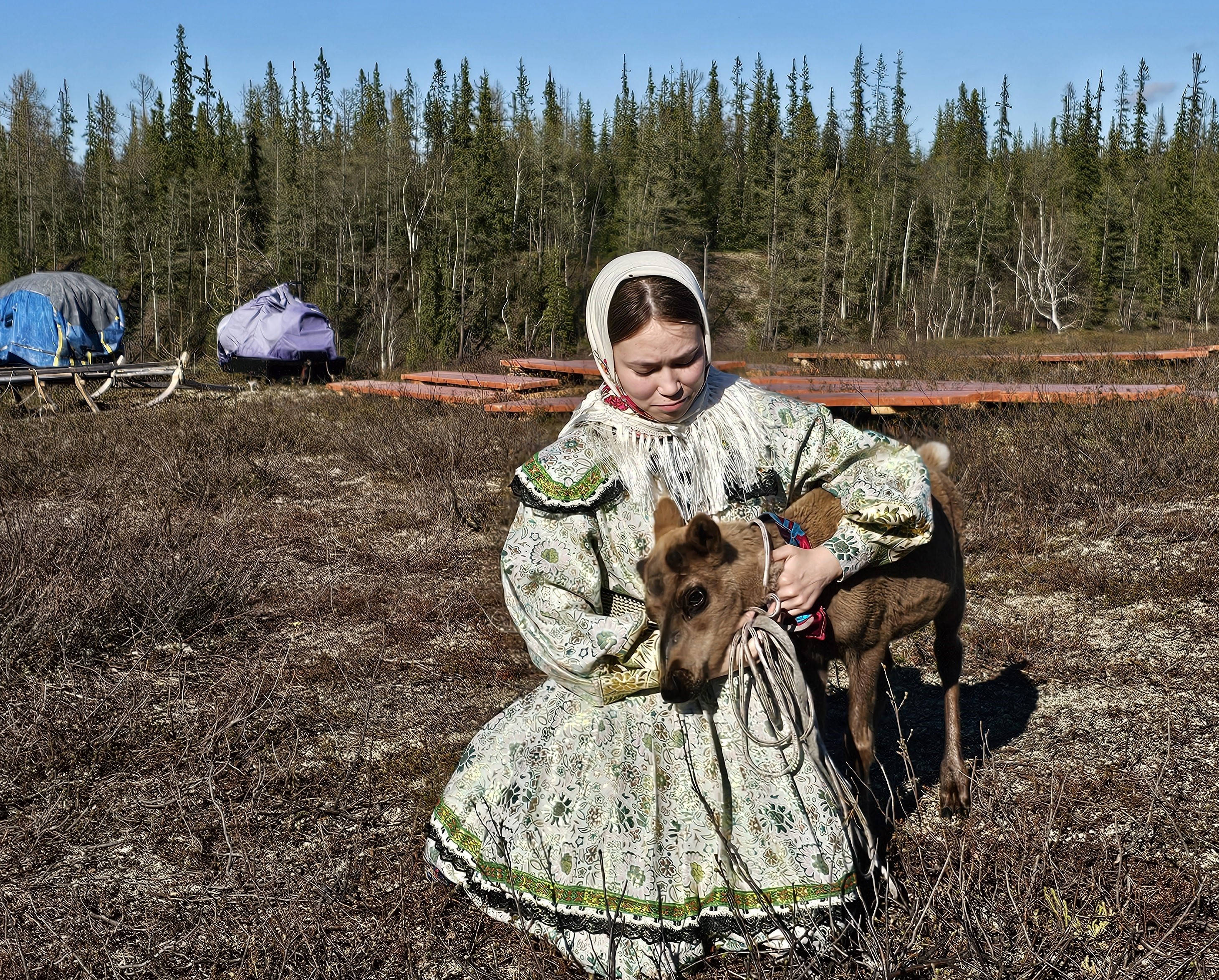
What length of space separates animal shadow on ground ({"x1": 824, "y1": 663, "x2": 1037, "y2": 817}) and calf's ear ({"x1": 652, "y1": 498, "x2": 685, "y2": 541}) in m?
1.20

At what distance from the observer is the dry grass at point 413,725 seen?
101 inches

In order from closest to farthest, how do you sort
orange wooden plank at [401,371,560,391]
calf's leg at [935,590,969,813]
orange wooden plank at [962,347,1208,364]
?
calf's leg at [935,590,969,813], orange wooden plank at [962,347,1208,364], orange wooden plank at [401,371,560,391]

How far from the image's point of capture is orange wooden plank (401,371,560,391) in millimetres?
17016

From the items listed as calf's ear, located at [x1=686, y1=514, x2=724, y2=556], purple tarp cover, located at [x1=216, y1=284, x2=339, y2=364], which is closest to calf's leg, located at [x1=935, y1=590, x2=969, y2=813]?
calf's ear, located at [x1=686, y1=514, x2=724, y2=556]

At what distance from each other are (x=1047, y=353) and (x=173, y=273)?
129 feet

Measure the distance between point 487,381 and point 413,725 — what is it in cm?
1367

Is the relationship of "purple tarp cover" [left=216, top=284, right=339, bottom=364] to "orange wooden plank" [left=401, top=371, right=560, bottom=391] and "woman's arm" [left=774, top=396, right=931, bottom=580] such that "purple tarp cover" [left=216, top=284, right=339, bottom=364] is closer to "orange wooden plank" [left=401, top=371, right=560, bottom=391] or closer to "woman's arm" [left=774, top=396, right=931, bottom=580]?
"orange wooden plank" [left=401, top=371, right=560, bottom=391]

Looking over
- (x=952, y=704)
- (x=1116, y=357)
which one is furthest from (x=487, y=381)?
(x=952, y=704)

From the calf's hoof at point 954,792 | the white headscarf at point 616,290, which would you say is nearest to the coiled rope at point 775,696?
the white headscarf at point 616,290

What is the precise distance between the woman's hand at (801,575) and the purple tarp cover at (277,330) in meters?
20.1

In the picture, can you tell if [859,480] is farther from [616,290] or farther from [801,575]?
[616,290]

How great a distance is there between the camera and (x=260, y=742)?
162 inches

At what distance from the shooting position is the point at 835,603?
2.67 m

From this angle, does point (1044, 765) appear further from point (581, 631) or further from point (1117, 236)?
point (1117, 236)
